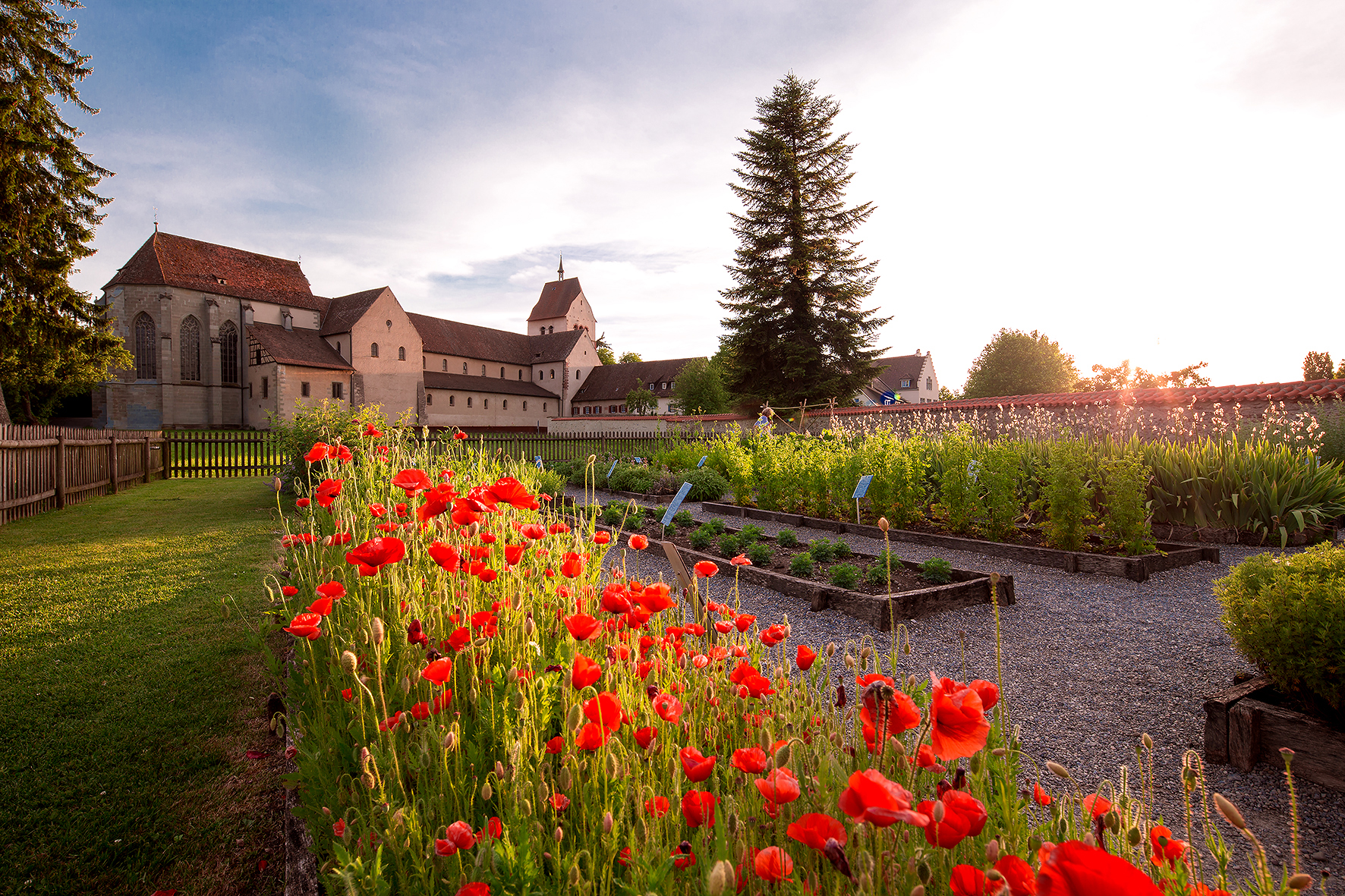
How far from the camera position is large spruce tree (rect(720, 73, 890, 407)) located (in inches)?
947

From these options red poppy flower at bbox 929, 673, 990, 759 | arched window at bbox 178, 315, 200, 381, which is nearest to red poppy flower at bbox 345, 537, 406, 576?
red poppy flower at bbox 929, 673, 990, 759

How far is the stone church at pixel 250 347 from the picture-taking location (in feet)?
114

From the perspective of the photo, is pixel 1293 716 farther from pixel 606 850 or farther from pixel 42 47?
pixel 42 47

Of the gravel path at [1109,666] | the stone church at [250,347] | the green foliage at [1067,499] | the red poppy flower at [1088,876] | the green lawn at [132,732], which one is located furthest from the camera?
the stone church at [250,347]

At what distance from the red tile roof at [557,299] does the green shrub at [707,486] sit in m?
50.2

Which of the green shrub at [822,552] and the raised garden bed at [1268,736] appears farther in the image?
the green shrub at [822,552]

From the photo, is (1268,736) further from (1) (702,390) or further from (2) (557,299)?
(2) (557,299)

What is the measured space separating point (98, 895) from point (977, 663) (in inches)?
153

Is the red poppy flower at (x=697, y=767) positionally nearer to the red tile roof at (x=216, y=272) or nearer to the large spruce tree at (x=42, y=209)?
the large spruce tree at (x=42, y=209)

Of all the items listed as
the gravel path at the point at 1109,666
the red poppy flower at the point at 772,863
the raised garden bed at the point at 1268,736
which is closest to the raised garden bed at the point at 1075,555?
the gravel path at the point at 1109,666

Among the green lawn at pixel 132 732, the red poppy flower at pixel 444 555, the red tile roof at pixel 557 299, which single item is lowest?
the green lawn at pixel 132 732

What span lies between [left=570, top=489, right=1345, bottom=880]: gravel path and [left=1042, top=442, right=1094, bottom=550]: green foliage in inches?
19.9

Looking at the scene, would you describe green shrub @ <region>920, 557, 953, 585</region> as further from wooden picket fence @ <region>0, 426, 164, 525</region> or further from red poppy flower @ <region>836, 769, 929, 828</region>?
wooden picket fence @ <region>0, 426, 164, 525</region>

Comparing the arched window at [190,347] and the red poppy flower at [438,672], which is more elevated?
the arched window at [190,347]
